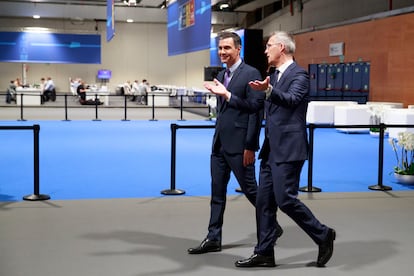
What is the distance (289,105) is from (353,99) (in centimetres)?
1981

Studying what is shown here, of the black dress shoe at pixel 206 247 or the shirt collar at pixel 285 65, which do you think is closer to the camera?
the shirt collar at pixel 285 65

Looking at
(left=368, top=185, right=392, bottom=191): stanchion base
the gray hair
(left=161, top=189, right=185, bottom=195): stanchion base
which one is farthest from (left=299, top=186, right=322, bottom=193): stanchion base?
the gray hair

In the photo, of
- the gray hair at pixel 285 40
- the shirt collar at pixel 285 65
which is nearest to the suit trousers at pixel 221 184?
the shirt collar at pixel 285 65

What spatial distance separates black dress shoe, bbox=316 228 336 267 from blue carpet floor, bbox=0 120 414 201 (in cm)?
362

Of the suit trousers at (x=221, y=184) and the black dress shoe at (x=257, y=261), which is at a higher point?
the suit trousers at (x=221, y=184)

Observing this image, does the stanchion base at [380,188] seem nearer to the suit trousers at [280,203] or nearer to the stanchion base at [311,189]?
the stanchion base at [311,189]

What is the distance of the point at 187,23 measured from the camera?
631 inches

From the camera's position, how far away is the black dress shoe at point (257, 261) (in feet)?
14.7

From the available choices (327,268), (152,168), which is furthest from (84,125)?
(327,268)

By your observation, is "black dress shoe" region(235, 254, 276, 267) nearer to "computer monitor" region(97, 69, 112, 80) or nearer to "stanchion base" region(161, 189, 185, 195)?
"stanchion base" region(161, 189, 185, 195)

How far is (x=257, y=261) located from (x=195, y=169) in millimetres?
5774

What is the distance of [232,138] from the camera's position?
15.5ft

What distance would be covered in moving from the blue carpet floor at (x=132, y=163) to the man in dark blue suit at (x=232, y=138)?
301 centimetres

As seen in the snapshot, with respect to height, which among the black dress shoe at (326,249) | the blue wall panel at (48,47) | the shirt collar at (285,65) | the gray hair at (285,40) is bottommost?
the black dress shoe at (326,249)
